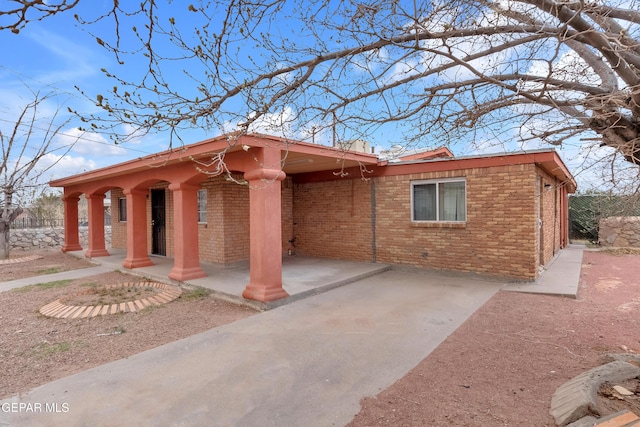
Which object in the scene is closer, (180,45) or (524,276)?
(180,45)

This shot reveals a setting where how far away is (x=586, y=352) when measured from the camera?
3.82 metres

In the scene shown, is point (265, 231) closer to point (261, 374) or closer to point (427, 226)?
point (261, 374)

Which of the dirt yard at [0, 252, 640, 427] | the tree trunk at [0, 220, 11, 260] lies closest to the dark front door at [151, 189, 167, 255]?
the dirt yard at [0, 252, 640, 427]

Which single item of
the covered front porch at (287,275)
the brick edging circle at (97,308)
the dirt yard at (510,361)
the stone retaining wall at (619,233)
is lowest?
the dirt yard at (510,361)

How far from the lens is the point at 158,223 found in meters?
11.1

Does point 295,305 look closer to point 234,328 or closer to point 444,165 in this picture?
point 234,328

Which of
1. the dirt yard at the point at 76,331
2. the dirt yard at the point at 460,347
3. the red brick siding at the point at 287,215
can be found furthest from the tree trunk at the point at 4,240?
the red brick siding at the point at 287,215

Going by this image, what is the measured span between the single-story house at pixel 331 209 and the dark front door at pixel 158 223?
34 millimetres

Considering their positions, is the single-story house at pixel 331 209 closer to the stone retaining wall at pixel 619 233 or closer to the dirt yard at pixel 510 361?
the dirt yard at pixel 510 361

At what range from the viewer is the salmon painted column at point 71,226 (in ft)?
42.8

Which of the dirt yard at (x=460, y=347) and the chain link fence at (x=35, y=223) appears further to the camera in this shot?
the chain link fence at (x=35, y=223)

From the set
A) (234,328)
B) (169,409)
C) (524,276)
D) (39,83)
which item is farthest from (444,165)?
(39,83)

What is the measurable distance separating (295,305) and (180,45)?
4.36 metres

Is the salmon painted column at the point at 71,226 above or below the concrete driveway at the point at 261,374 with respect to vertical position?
above
